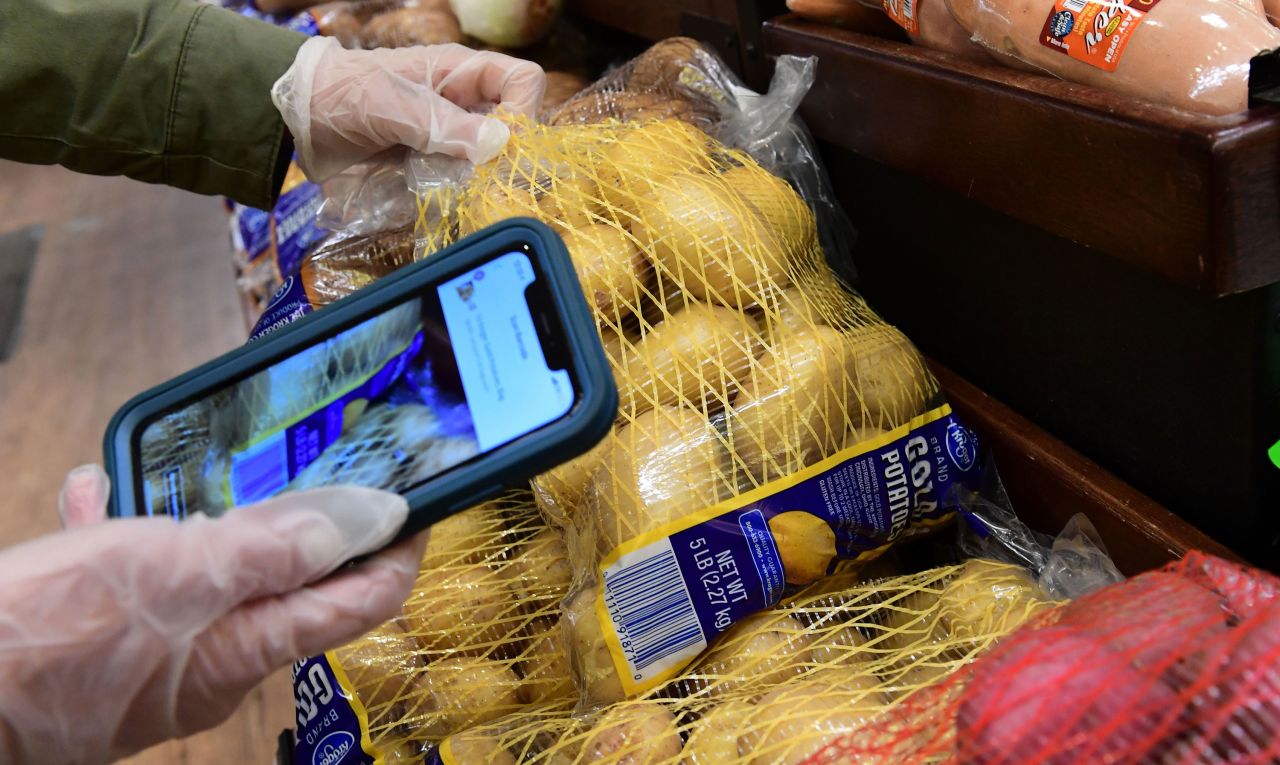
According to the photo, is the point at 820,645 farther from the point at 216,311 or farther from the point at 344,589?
the point at 216,311

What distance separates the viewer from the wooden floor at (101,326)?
8.41 feet

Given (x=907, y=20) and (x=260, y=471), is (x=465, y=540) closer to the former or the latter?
(x=260, y=471)

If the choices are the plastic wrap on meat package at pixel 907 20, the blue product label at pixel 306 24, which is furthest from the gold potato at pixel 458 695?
the blue product label at pixel 306 24

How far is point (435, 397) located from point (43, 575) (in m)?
0.26

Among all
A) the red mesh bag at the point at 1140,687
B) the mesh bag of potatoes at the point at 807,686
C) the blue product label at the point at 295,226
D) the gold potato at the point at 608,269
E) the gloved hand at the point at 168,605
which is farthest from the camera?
the blue product label at the point at 295,226

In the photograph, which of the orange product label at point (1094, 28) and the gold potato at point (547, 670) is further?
the gold potato at point (547, 670)

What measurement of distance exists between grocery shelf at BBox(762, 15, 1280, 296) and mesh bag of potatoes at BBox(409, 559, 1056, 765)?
28 centimetres

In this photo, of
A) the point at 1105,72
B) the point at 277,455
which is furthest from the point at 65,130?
the point at 1105,72

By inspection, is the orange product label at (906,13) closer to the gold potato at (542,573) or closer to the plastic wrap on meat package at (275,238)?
the gold potato at (542,573)

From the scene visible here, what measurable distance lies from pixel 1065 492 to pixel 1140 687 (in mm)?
408

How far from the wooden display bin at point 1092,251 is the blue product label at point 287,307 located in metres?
0.65

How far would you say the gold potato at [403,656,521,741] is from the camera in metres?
0.90

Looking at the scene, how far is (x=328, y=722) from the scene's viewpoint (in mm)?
906

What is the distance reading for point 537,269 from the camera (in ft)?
2.08
